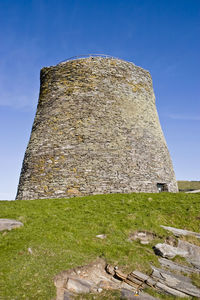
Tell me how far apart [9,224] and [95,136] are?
1047 cm

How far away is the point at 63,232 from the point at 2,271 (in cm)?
304

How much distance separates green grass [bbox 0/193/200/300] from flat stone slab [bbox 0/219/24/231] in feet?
0.85

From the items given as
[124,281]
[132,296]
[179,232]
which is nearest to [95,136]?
Answer: [179,232]

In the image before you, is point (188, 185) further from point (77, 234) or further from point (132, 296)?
point (132, 296)

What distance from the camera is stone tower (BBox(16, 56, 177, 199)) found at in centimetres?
1772

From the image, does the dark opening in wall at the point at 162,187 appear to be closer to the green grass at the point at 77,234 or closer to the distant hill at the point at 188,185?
the green grass at the point at 77,234

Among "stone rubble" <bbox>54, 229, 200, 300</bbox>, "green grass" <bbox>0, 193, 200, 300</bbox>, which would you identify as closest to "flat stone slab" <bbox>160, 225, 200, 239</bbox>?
"green grass" <bbox>0, 193, 200, 300</bbox>

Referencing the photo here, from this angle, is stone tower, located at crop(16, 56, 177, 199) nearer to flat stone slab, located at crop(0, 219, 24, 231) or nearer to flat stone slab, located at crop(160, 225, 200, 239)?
flat stone slab, located at crop(160, 225, 200, 239)

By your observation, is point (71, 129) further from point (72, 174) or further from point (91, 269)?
point (91, 269)

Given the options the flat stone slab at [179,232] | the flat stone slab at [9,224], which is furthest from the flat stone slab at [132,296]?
the flat stone slab at [9,224]

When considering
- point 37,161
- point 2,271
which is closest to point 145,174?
point 37,161

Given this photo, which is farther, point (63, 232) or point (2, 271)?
point (63, 232)

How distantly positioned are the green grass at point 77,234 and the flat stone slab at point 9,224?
26cm

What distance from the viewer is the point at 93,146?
60.6 ft
